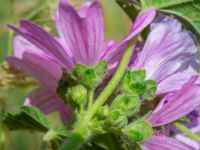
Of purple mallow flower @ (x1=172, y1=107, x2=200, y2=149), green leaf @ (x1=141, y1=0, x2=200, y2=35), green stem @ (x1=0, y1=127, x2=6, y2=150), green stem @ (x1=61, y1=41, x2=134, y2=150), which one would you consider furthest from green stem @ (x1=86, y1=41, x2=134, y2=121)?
green stem @ (x1=0, y1=127, x2=6, y2=150)

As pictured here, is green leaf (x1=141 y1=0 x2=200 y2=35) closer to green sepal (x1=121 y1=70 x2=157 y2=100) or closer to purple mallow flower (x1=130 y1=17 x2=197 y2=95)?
purple mallow flower (x1=130 y1=17 x2=197 y2=95)

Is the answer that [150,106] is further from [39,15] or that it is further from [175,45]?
[39,15]

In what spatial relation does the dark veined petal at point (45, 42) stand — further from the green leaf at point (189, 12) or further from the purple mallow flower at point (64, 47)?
the green leaf at point (189, 12)

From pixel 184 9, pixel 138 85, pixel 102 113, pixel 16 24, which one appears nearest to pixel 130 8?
pixel 184 9

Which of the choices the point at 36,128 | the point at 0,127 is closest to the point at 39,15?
the point at 0,127

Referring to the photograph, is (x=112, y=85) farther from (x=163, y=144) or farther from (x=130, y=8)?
(x=130, y=8)

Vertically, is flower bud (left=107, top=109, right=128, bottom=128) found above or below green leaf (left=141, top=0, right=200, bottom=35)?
below
